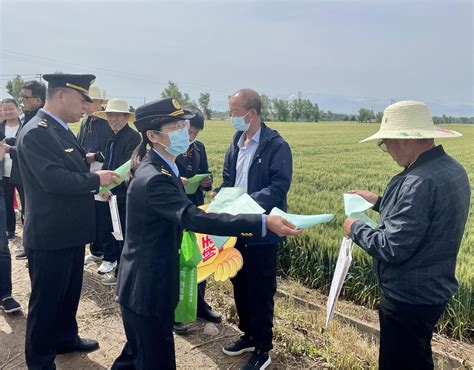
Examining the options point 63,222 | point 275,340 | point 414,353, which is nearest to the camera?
point 414,353

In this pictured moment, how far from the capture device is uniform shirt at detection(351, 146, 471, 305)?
2139 millimetres

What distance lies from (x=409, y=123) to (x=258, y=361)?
7.09 ft

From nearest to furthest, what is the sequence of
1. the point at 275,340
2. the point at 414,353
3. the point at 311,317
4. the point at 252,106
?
1. the point at 414,353
2. the point at 252,106
3. the point at 275,340
4. the point at 311,317

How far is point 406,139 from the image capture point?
2354 mm

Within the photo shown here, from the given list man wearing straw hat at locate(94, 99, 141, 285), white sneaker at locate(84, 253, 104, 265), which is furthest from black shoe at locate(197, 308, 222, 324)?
white sneaker at locate(84, 253, 104, 265)

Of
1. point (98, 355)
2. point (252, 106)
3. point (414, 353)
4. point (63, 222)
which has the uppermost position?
point (252, 106)

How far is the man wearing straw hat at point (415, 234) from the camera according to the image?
2.15m

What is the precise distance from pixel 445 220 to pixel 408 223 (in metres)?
0.21

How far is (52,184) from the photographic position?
3.00 m

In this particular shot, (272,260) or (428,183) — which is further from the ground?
(428,183)

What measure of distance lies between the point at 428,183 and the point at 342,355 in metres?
1.83

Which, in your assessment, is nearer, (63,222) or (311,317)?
A: (63,222)

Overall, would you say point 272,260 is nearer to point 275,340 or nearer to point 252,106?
point 275,340

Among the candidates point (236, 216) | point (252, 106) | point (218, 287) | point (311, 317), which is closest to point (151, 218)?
point (236, 216)
